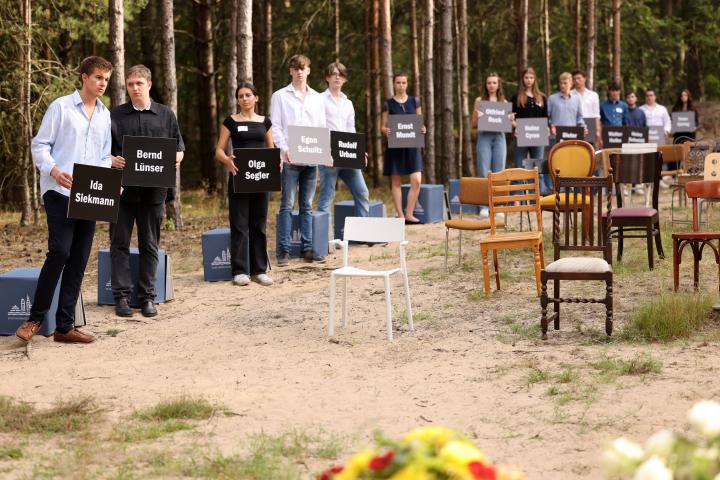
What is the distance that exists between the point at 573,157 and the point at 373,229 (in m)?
4.55

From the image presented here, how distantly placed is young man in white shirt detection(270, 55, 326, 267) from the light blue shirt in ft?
12.5

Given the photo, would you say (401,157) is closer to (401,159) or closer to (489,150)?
(401,159)

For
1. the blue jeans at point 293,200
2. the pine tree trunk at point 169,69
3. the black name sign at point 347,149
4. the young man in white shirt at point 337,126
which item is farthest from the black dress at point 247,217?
the pine tree trunk at point 169,69

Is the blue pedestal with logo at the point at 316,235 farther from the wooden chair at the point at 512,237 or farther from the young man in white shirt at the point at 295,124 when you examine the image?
the wooden chair at the point at 512,237

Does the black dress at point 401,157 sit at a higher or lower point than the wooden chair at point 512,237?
higher

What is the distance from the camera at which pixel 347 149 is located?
13.6 metres

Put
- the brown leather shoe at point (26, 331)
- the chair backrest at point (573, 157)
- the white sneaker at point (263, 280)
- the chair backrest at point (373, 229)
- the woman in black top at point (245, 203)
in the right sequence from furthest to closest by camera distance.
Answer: the chair backrest at point (573, 157), the white sneaker at point (263, 280), the woman in black top at point (245, 203), the chair backrest at point (373, 229), the brown leather shoe at point (26, 331)

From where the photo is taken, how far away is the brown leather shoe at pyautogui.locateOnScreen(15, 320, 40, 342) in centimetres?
873

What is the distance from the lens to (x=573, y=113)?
18.4m

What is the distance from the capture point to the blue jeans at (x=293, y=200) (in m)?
12.7

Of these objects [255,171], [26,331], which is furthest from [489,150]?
[26,331]

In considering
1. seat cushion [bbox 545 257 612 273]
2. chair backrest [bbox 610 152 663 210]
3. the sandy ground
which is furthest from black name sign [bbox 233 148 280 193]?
chair backrest [bbox 610 152 663 210]

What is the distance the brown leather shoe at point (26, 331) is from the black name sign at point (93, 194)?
0.95m

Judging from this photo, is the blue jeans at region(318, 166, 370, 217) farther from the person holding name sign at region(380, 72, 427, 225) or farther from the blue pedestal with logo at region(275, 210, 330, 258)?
the person holding name sign at region(380, 72, 427, 225)
